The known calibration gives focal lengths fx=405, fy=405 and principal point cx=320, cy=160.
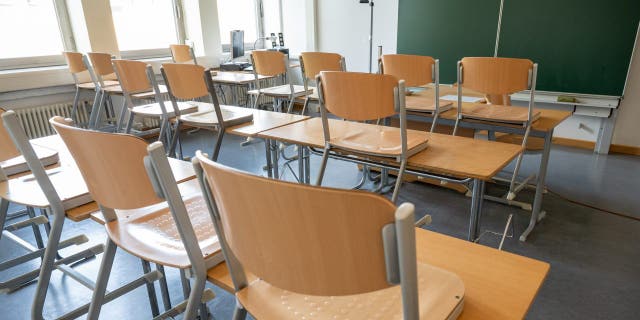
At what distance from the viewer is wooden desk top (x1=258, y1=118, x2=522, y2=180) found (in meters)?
1.61

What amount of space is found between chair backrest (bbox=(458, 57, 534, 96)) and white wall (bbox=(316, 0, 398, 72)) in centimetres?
322

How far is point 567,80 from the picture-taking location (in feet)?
13.2

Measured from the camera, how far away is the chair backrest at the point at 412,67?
8.38 ft

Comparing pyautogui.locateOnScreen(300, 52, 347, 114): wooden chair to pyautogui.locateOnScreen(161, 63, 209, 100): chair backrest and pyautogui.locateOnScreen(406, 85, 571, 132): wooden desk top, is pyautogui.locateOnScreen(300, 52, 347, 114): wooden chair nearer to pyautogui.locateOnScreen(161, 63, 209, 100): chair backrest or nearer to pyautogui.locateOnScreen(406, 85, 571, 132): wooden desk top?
pyautogui.locateOnScreen(406, 85, 571, 132): wooden desk top

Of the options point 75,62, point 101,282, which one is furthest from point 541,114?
point 75,62

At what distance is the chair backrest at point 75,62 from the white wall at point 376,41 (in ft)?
11.2

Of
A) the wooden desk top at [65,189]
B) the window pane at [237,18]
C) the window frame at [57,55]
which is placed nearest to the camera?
the wooden desk top at [65,189]

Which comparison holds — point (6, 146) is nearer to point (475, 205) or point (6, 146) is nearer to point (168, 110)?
point (168, 110)

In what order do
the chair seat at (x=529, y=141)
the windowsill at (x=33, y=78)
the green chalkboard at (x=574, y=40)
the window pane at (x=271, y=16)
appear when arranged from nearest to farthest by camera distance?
the chair seat at (x=529, y=141) → the green chalkboard at (x=574, y=40) → the windowsill at (x=33, y=78) → the window pane at (x=271, y=16)

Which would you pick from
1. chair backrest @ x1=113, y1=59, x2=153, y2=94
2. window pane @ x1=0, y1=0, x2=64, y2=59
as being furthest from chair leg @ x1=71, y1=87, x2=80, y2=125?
chair backrest @ x1=113, y1=59, x2=153, y2=94

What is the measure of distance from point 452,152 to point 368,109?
1.41ft

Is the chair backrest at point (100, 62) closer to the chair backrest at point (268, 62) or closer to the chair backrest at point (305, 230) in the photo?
the chair backrest at point (268, 62)

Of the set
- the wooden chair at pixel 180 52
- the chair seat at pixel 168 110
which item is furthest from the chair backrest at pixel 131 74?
the wooden chair at pixel 180 52

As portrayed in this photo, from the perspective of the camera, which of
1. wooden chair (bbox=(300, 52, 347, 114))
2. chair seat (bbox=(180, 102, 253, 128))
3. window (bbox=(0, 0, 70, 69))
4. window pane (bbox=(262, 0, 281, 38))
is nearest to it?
chair seat (bbox=(180, 102, 253, 128))
